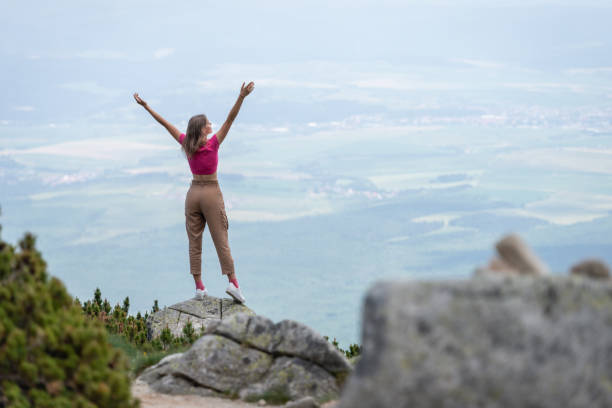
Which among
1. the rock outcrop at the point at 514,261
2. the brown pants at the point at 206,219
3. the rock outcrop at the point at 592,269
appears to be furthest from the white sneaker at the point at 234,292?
the rock outcrop at the point at 592,269

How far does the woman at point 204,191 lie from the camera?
10547 mm

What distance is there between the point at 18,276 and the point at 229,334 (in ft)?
9.21

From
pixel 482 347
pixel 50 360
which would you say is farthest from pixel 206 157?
pixel 482 347

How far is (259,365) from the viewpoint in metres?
7.62

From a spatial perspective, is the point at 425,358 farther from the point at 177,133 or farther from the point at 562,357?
the point at 177,133

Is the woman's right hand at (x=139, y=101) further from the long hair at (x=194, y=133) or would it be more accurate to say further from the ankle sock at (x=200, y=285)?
the ankle sock at (x=200, y=285)

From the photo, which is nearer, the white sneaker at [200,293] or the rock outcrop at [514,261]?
the rock outcrop at [514,261]

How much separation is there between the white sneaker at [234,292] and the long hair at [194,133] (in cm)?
250

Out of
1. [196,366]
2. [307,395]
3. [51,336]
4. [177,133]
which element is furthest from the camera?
[177,133]

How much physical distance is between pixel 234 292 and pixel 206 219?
1.48 metres

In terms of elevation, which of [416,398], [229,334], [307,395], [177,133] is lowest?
[307,395]

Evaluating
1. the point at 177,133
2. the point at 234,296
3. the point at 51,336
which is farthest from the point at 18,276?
the point at 234,296

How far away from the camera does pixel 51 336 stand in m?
5.10

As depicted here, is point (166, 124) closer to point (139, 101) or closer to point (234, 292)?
point (139, 101)
